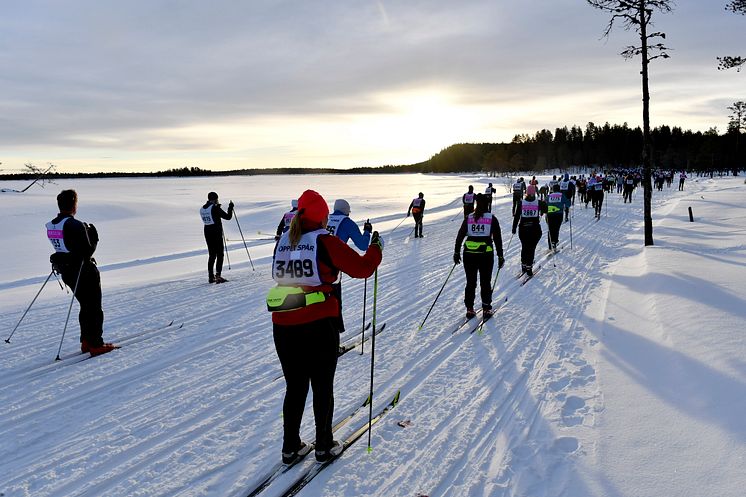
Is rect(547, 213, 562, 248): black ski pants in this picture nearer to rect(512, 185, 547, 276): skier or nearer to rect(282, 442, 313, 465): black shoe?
rect(512, 185, 547, 276): skier

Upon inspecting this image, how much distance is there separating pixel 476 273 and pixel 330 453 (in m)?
4.15

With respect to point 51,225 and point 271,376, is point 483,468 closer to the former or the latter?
point 271,376

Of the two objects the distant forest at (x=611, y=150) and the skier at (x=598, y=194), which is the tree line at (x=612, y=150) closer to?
the distant forest at (x=611, y=150)

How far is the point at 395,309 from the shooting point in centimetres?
755

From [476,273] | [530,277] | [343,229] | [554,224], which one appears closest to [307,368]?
[343,229]

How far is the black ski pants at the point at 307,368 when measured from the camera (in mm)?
3277

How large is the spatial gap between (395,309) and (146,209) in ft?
109

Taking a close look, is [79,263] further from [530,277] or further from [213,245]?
[530,277]

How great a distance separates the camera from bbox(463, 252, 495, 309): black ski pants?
7.05m

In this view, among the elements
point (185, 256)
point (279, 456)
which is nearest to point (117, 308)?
point (279, 456)

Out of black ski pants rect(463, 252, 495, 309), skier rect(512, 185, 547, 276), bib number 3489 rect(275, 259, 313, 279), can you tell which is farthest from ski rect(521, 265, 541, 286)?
bib number 3489 rect(275, 259, 313, 279)

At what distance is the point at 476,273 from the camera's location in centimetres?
706

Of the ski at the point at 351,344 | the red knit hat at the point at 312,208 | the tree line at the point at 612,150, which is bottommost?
the ski at the point at 351,344

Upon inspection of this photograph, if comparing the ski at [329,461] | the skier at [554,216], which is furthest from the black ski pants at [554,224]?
the ski at [329,461]
